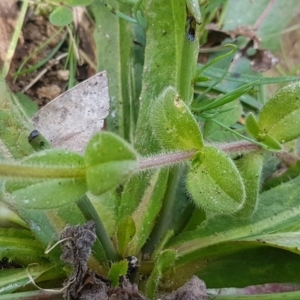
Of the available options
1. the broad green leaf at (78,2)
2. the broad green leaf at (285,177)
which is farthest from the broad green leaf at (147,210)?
the broad green leaf at (78,2)

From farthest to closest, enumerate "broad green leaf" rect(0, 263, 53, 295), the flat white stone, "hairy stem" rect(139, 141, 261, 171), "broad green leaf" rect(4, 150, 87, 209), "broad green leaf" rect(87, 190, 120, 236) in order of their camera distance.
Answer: the flat white stone, "broad green leaf" rect(87, 190, 120, 236), "broad green leaf" rect(0, 263, 53, 295), "hairy stem" rect(139, 141, 261, 171), "broad green leaf" rect(4, 150, 87, 209)

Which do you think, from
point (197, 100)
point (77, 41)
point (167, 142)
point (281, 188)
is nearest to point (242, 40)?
point (197, 100)

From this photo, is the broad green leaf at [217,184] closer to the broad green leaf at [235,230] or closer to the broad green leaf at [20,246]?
the broad green leaf at [235,230]

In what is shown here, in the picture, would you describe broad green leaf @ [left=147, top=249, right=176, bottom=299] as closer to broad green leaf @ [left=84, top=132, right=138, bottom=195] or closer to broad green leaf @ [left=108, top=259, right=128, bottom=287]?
broad green leaf @ [left=108, top=259, right=128, bottom=287]

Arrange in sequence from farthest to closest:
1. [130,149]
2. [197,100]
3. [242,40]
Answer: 1. [242,40]
2. [197,100]
3. [130,149]

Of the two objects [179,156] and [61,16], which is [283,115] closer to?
[179,156]

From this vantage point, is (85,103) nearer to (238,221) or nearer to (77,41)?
(77,41)

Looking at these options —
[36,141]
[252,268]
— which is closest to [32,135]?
[36,141]

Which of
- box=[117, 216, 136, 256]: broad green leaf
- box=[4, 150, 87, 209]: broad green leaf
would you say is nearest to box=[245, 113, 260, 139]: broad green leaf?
box=[117, 216, 136, 256]: broad green leaf
